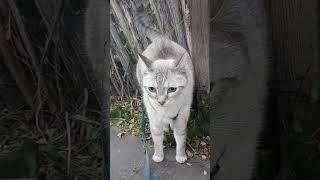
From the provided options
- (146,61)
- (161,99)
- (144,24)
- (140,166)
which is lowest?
(140,166)

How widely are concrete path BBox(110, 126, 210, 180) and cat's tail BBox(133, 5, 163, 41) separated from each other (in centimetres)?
33

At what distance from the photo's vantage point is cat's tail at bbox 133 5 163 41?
1436 mm

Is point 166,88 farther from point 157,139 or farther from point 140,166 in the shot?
point 140,166

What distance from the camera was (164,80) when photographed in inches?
54.5

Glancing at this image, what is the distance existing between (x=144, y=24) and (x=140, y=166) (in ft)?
1.52

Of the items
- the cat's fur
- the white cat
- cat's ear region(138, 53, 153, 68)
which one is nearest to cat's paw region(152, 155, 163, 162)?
the white cat

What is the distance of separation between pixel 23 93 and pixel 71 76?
0.17 metres

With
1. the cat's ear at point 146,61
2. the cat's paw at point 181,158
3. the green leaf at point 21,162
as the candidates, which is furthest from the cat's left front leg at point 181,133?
the green leaf at point 21,162

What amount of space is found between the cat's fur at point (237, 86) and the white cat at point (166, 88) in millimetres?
90

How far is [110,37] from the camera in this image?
55.9 inches

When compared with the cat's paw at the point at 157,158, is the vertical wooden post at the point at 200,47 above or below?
above

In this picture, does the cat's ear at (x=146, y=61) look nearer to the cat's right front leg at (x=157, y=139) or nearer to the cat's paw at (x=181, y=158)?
the cat's right front leg at (x=157, y=139)

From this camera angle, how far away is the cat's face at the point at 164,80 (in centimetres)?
138

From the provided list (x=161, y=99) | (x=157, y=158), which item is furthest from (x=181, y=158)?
(x=161, y=99)
